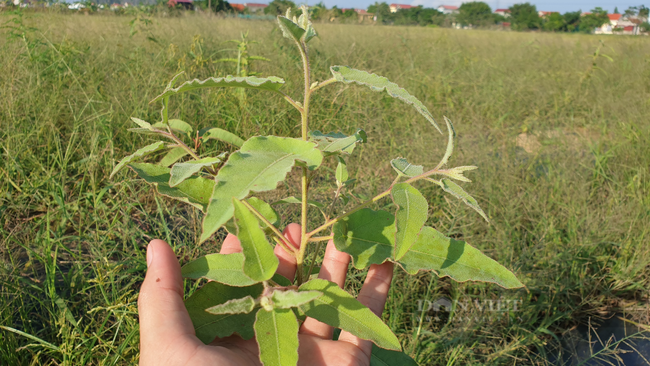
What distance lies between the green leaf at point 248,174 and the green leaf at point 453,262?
300 mm

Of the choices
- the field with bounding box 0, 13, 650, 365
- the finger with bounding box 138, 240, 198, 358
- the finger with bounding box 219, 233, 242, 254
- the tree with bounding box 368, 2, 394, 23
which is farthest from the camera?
the tree with bounding box 368, 2, 394, 23

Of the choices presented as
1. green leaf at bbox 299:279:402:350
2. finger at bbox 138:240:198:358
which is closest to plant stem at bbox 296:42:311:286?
green leaf at bbox 299:279:402:350

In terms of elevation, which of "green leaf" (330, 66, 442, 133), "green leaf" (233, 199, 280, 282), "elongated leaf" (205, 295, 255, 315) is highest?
"green leaf" (330, 66, 442, 133)

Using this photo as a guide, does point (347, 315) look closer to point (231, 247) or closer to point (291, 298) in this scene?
point (291, 298)

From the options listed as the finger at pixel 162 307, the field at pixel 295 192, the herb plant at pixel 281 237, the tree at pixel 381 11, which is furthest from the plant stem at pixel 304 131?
the tree at pixel 381 11

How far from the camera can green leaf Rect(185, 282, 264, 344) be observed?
2.40 ft

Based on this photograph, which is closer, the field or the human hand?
the human hand

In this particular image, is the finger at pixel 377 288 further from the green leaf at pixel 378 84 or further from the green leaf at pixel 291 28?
the green leaf at pixel 291 28

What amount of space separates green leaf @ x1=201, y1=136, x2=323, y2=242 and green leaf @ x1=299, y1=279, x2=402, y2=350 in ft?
0.73

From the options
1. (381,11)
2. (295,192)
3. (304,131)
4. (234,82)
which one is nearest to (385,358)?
(304,131)

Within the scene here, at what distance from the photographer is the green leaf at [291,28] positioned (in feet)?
1.95

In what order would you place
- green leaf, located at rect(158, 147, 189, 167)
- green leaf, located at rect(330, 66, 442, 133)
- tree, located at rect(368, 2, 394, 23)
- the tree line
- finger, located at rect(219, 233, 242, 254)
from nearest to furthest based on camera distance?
green leaf, located at rect(330, 66, 442, 133)
green leaf, located at rect(158, 147, 189, 167)
finger, located at rect(219, 233, 242, 254)
the tree line
tree, located at rect(368, 2, 394, 23)

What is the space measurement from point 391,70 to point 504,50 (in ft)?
10.2

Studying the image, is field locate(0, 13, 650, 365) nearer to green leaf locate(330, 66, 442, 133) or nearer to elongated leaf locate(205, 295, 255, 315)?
elongated leaf locate(205, 295, 255, 315)
